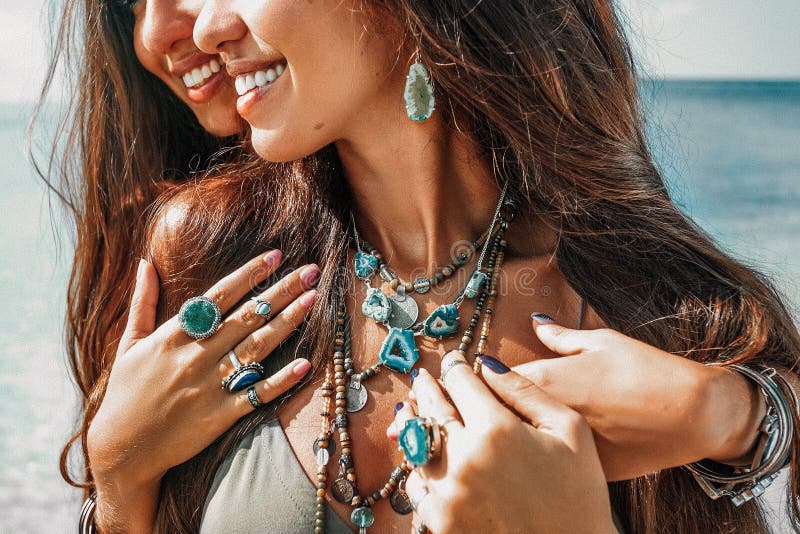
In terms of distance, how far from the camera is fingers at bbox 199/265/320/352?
6.79 feet

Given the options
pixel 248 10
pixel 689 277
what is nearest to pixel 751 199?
pixel 689 277

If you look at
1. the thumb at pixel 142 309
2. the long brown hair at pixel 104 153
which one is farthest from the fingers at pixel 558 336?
the long brown hair at pixel 104 153

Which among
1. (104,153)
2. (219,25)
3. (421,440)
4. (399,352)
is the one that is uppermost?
(219,25)

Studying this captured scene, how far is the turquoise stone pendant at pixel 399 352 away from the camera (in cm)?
208

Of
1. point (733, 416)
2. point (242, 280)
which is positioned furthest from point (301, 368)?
point (733, 416)

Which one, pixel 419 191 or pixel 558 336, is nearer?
pixel 558 336

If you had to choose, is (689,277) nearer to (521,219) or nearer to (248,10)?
(521,219)

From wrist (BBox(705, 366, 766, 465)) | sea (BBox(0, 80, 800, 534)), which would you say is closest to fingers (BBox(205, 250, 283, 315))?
sea (BBox(0, 80, 800, 534))

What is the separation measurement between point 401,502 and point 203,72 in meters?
1.43

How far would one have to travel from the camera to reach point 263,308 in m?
2.10

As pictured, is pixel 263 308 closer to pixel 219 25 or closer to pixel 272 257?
pixel 272 257

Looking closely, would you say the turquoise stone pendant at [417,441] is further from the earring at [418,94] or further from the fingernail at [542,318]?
the earring at [418,94]

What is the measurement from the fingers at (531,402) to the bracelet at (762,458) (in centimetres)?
45

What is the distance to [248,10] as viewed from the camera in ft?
6.23
